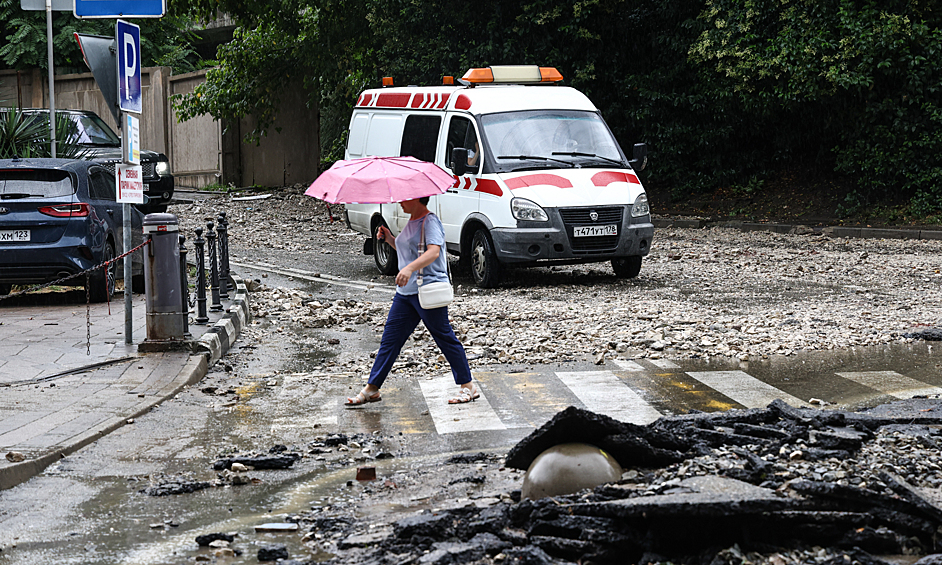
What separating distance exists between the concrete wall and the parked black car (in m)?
15.9

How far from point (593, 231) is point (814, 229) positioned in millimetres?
9117

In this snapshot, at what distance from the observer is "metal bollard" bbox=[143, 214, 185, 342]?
9172 mm

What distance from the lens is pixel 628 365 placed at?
8695mm

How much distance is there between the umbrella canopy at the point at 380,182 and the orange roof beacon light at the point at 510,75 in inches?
282

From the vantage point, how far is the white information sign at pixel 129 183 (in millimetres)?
8805

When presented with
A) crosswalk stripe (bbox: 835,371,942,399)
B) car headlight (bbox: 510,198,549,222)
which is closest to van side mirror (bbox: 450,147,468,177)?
car headlight (bbox: 510,198,549,222)

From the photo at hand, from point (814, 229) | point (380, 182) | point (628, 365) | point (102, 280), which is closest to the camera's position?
point (380, 182)

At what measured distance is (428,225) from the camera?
301 inches

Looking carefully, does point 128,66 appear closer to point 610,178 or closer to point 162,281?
point 162,281

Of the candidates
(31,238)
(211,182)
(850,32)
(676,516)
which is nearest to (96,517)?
(676,516)

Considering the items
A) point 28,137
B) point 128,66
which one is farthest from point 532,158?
point 28,137

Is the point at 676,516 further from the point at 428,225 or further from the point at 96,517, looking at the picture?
the point at 428,225

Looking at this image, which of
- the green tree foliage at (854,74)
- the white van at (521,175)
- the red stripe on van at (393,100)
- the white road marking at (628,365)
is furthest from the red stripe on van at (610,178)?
the green tree foliage at (854,74)

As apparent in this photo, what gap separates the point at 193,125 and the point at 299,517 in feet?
84.3
